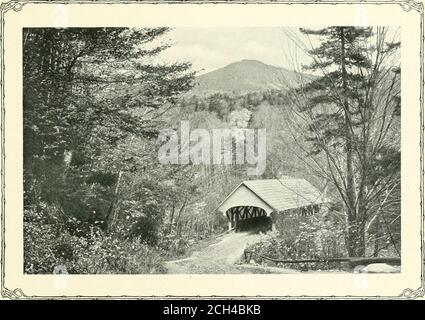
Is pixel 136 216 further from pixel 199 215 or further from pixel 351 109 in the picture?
pixel 351 109

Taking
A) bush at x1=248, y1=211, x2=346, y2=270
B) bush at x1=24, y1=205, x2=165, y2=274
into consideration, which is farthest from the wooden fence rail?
bush at x1=24, y1=205, x2=165, y2=274

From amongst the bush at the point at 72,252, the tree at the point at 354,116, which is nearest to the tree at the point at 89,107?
the bush at the point at 72,252

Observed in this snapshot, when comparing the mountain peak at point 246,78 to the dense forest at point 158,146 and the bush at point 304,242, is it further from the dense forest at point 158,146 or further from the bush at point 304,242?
the bush at point 304,242

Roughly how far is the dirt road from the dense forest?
0.42 feet

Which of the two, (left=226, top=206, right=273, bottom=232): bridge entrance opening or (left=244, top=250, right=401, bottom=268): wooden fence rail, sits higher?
(left=226, top=206, right=273, bottom=232): bridge entrance opening

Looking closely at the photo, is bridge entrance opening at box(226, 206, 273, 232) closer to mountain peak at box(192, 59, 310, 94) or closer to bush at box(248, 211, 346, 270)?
bush at box(248, 211, 346, 270)

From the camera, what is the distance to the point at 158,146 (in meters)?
6.24

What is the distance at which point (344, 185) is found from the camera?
628cm

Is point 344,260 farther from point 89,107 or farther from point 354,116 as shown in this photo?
point 89,107

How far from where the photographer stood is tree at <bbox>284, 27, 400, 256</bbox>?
20.2 ft

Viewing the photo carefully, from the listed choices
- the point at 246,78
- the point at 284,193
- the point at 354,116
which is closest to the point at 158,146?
the point at 246,78

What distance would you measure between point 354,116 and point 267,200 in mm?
1420

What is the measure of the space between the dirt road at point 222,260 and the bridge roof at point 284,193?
42 centimetres

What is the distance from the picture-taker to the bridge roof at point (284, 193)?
622cm
